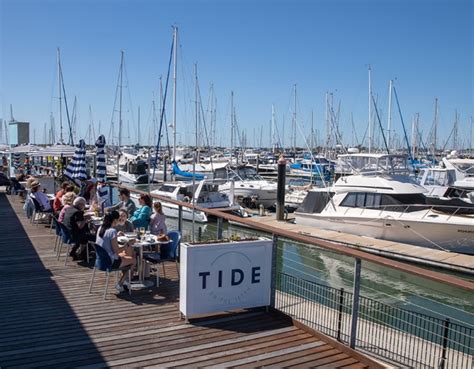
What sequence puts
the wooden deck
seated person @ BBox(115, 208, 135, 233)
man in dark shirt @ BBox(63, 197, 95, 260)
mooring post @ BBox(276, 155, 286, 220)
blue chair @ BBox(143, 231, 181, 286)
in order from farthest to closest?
mooring post @ BBox(276, 155, 286, 220) < man in dark shirt @ BBox(63, 197, 95, 260) < seated person @ BBox(115, 208, 135, 233) < blue chair @ BBox(143, 231, 181, 286) < the wooden deck

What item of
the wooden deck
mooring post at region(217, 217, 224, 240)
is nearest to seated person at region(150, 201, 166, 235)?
the wooden deck

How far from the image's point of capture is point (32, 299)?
661 cm

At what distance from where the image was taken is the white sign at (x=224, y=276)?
222 inches

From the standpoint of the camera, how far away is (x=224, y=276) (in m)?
5.83

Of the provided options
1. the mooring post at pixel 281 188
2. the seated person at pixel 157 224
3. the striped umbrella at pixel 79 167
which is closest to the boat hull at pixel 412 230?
the mooring post at pixel 281 188

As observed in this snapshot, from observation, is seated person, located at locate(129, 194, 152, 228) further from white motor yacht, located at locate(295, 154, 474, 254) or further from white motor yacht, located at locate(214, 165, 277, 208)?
white motor yacht, located at locate(214, 165, 277, 208)

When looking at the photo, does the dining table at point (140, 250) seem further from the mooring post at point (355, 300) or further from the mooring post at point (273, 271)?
the mooring post at point (355, 300)

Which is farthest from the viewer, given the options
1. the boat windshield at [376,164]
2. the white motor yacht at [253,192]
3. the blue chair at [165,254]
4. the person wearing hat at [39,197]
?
the white motor yacht at [253,192]

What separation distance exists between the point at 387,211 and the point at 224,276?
14675 mm

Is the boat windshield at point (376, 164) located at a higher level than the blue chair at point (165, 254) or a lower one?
higher

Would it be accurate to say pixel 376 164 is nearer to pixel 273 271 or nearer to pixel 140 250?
pixel 140 250

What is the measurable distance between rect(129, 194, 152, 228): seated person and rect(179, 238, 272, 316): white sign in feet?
11.0

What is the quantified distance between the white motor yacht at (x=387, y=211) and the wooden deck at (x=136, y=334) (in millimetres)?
13122

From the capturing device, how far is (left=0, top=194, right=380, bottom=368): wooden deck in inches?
188
